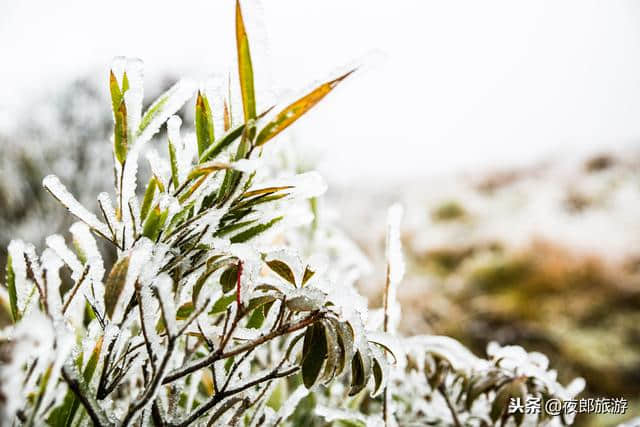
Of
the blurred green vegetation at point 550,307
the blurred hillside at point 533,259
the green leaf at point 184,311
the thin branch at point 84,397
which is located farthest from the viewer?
the blurred hillside at point 533,259

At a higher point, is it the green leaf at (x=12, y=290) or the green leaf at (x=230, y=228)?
the green leaf at (x=230, y=228)

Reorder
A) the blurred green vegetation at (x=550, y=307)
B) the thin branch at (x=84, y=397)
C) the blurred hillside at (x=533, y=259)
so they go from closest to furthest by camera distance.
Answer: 1. the thin branch at (x=84, y=397)
2. the blurred green vegetation at (x=550, y=307)
3. the blurred hillside at (x=533, y=259)

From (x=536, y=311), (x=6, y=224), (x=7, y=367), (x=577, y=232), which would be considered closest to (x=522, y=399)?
(x=7, y=367)

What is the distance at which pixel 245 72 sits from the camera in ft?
1.29

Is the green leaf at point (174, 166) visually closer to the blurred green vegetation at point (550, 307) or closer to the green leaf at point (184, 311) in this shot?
the green leaf at point (184, 311)

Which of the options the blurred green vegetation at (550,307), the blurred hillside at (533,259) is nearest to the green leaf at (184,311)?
the blurred hillside at (533,259)

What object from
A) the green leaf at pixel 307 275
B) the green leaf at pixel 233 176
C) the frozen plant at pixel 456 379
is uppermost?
the green leaf at pixel 233 176

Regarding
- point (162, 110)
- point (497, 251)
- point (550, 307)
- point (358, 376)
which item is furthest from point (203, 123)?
point (497, 251)

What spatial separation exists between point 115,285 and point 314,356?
0.52 ft

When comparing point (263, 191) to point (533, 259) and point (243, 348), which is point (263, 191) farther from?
point (533, 259)

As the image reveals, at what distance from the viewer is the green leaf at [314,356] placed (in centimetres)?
40

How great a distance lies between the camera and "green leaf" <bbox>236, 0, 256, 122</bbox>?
39 cm

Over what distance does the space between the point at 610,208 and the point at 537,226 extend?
1301mm

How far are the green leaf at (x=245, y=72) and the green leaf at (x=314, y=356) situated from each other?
6.9 inches
